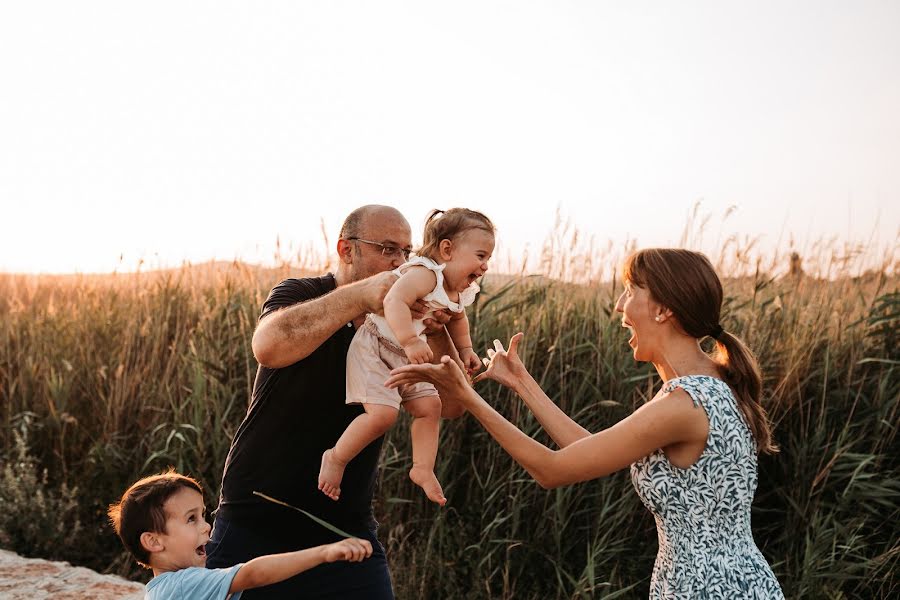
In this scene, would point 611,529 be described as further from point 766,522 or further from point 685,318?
point 685,318

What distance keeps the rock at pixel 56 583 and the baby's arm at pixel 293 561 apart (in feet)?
7.24

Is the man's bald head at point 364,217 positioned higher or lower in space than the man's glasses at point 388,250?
higher

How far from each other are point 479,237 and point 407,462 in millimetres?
2354

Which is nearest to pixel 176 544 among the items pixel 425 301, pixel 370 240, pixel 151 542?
pixel 151 542

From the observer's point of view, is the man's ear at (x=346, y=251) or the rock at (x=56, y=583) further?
the rock at (x=56, y=583)

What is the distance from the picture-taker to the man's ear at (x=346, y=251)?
305cm

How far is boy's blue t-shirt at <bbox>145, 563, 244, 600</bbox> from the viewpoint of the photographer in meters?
2.36

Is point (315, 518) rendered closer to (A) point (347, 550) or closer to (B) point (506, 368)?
(A) point (347, 550)

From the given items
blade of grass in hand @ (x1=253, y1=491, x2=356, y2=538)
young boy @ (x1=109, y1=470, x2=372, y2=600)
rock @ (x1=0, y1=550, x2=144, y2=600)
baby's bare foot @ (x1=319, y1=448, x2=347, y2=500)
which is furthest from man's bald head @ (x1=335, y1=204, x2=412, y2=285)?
rock @ (x1=0, y1=550, x2=144, y2=600)

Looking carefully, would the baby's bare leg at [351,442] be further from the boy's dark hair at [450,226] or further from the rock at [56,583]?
the rock at [56,583]

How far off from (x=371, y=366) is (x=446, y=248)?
517 millimetres

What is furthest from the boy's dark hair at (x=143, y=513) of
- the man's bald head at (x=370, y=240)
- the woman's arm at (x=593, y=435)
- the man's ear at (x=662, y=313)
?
the man's ear at (x=662, y=313)

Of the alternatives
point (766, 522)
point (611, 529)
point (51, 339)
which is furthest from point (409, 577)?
point (51, 339)

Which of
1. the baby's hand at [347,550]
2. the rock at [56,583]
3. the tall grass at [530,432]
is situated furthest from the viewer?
the tall grass at [530,432]
